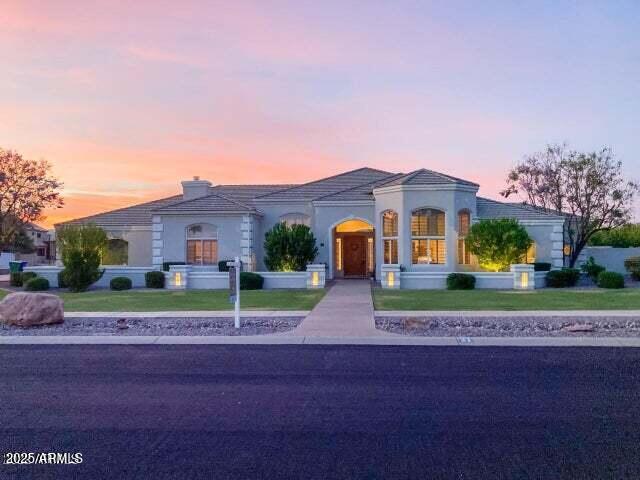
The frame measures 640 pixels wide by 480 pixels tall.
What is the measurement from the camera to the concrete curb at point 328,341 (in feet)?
37.6

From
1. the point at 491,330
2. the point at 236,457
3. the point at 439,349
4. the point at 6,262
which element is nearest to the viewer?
the point at 236,457

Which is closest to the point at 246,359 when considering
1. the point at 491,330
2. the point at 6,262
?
the point at 491,330

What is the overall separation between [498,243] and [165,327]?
1652cm

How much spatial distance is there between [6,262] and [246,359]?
55.0m

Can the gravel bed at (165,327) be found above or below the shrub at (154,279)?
below

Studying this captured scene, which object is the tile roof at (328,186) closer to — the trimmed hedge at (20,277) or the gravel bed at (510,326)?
the trimmed hedge at (20,277)

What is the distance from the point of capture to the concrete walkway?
1277 cm

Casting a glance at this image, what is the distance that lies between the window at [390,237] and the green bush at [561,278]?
22.4 feet

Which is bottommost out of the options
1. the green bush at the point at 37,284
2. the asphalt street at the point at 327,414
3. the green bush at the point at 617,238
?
the asphalt street at the point at 327,414

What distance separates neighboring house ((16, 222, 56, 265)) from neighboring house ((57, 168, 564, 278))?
31300mm

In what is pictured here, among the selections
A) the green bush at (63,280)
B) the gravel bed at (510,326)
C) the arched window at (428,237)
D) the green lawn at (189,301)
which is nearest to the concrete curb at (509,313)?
the gravel bed at (510,326)

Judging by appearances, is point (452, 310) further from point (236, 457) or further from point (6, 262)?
point (6, 262)

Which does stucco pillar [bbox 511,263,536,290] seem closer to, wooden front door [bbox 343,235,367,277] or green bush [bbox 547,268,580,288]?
green bush [bbox 547,268,580,288]

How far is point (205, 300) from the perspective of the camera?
20484 millimetres
